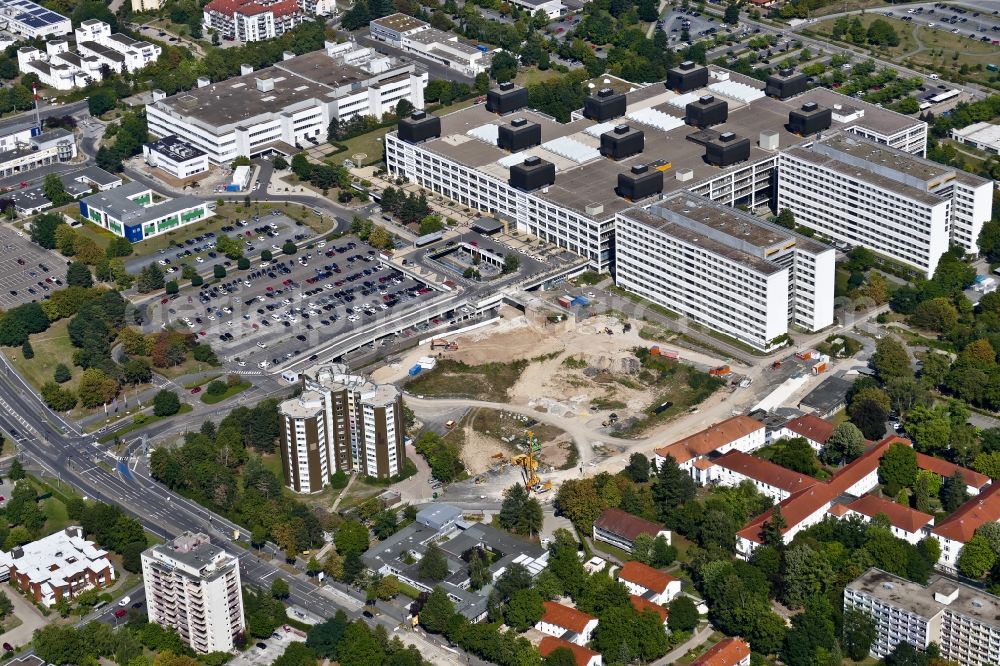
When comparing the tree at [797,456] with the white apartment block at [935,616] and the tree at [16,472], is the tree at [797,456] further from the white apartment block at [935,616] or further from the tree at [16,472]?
the tree at [16,472]

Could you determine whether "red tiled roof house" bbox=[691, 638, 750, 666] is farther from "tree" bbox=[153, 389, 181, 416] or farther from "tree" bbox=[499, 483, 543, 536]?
"tree" bbox=[153, 389, 181, 416]

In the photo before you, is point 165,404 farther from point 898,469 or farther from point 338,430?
point 898,469

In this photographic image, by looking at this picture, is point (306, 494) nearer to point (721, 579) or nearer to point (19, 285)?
point (721, 579)

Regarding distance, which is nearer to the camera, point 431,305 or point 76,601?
point 76,601

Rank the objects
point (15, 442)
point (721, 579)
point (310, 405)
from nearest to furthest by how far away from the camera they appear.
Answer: point (721, 579) → point (310, 405) → point (15, 442)

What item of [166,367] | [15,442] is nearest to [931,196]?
[166,367]

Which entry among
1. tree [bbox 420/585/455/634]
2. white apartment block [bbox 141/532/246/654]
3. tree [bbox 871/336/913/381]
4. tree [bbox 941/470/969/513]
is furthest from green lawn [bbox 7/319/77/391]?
tree [bbox 941/470/969/513]

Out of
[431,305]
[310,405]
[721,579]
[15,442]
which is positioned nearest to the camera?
Answer: [721,579]

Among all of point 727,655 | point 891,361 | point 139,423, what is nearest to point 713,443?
point 891,361
